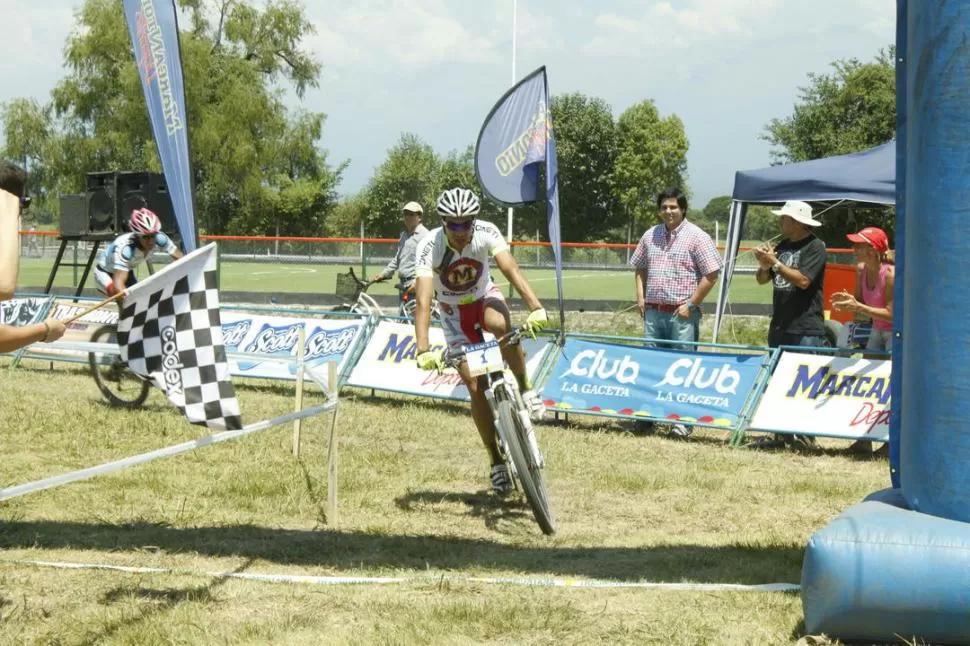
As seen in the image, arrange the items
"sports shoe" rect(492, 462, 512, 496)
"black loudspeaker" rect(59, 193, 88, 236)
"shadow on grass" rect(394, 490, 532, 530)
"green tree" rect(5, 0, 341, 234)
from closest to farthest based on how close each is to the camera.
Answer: "shadow on grass" rect(394, 490, 532, 530) < "sports shoe" rect(492, 462, 512, 496) < "black loudspeaker" rect(59, 193, 88, 236) < "green tree" rect(5, 0, 341, 234)

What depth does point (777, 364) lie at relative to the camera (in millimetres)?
9977

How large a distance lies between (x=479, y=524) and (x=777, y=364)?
4198 mm

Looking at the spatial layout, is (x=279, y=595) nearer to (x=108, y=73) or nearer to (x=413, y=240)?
(x=413, y=240)

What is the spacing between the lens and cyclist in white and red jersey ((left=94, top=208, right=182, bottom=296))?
10641 mm

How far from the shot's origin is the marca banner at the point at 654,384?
33.0ft

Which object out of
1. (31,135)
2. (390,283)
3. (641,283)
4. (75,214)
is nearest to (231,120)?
(31,135)

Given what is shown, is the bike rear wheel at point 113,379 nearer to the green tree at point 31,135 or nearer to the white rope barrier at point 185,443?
the white rope barrier at point 185,443

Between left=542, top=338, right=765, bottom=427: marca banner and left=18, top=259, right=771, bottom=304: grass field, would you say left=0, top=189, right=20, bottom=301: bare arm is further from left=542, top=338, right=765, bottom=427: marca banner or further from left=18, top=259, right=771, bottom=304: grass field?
left=18, top=259, right=771, bottom=304: grass field

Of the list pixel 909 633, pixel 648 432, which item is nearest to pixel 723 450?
pixel 648 432

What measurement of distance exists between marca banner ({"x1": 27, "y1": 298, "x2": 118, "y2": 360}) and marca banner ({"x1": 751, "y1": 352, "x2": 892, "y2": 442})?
680 cm

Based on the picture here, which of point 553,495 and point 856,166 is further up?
point 856,166

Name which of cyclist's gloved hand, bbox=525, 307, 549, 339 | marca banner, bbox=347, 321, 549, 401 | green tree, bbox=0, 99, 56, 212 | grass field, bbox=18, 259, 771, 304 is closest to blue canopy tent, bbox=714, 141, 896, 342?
marca banner, bbox=347, 321, 549, 401

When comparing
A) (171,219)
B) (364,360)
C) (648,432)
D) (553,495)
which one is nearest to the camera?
(553,495)

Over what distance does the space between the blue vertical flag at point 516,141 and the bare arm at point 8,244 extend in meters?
7.09
